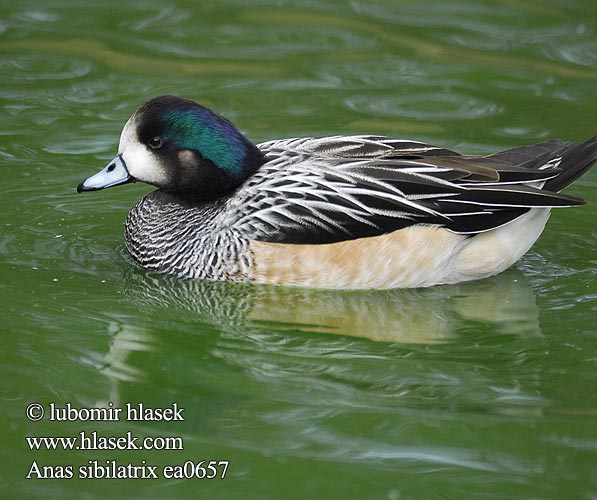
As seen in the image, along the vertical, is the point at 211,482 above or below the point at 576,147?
below

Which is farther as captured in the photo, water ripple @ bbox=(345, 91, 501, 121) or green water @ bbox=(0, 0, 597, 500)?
water ripple @ bbox=(345, 91, 501, 121)

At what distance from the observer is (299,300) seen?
854 centimetres

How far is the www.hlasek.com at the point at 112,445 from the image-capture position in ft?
20.8

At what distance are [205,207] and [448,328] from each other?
1991 millimetres

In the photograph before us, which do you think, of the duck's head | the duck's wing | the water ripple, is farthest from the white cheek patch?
the water ripple

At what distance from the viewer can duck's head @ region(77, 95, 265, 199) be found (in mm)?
8617

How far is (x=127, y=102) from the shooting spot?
12070mm

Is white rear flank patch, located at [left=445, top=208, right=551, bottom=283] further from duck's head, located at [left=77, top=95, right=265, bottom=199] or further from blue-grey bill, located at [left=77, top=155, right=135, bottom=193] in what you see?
blue-grey bill, located at [left=77, top=155, right=135, bottom=193]

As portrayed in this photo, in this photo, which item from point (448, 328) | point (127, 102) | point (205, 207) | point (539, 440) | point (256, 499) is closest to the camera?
point (256, 499)

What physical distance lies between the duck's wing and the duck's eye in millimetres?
639

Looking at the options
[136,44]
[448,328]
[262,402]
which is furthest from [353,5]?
[262,402]

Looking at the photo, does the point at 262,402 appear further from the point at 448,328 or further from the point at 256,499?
the point at 448,328

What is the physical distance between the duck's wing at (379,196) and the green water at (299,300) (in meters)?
0.47

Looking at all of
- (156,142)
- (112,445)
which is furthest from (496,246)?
(112,445)
